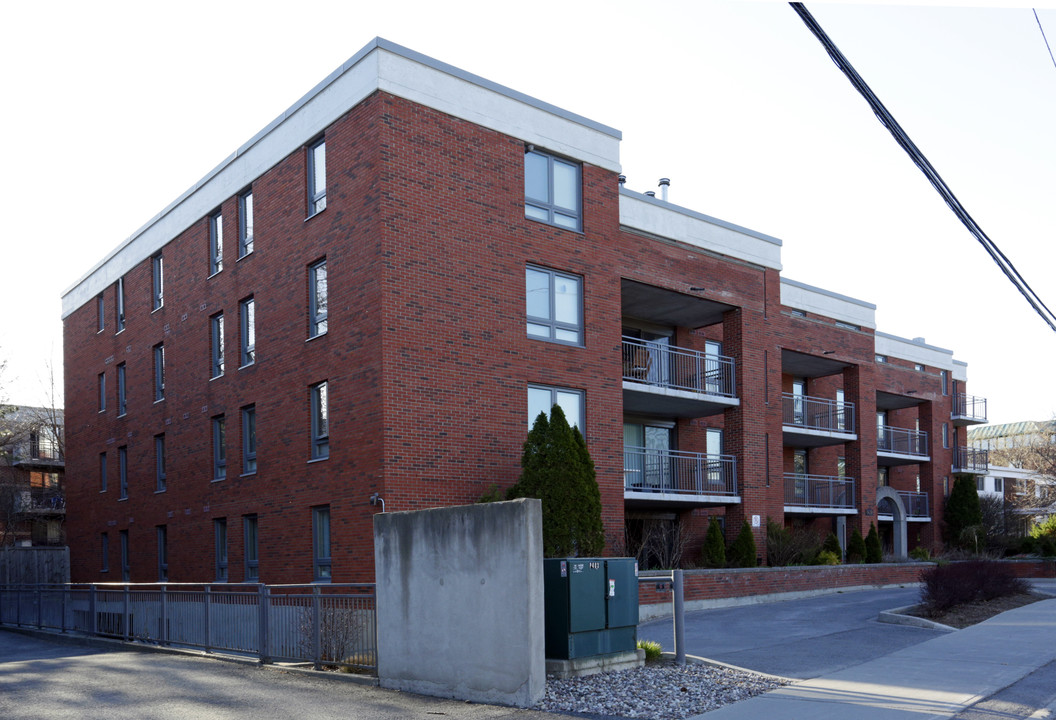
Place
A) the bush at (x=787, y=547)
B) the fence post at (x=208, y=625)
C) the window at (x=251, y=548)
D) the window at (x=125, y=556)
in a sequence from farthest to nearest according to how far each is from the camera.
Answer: the window at (x=125, y=556)
the bush at (x=787, y=547)
the window at (x=251, y=548)
the fence post at (x=208, y=625)

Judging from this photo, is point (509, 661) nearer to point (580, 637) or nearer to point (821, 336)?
point (580, 637)

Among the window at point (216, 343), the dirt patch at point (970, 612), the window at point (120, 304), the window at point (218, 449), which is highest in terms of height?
the window at point (120, 304)

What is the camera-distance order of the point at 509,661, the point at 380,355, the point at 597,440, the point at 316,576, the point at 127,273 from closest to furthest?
1. the point at 509,661
2. the point at 380,355
3. the point at 316,576
4. the point at 597,440
5. the point at 127,273

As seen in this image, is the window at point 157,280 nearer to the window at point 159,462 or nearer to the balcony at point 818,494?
the window at point 159,462

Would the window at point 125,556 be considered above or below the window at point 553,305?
below

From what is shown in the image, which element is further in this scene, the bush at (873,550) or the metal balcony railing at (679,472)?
the bush at (873,550)

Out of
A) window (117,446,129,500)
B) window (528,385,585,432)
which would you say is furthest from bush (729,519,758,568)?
window (117,446,129,500)

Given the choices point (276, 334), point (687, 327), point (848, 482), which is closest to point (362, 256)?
point (276, 334)

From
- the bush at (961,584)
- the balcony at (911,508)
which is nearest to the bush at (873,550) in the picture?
the balcony at (911,508)

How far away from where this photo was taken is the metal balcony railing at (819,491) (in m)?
32.1

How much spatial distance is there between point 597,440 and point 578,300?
3.22 m

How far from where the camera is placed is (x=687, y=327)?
95.6ft

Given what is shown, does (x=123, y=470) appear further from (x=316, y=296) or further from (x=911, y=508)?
(x=911, y=508)

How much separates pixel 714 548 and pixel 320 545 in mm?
10118
